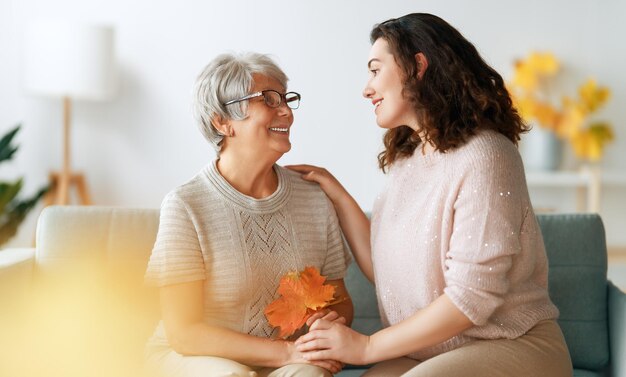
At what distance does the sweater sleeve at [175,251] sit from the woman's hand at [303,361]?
0.27 meters

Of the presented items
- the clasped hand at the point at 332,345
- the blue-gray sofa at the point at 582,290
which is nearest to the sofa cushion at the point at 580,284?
the blue-gray sofa at the point at 582,290

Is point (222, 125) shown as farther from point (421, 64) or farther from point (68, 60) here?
point (68, 60)

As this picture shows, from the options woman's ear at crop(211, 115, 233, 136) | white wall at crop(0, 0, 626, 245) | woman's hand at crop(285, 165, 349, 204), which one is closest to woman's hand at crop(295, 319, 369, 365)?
woman's hand at crop(285, 165, 349, 204)

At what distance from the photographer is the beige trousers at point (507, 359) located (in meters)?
1.63

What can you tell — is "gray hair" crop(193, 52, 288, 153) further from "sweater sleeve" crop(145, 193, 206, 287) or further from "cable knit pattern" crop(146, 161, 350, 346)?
"sweater sleeve" crop(145, 193, 206, 287)

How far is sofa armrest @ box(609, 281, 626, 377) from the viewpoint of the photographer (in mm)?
2064

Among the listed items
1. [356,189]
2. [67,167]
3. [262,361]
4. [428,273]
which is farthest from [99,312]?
[356,189]

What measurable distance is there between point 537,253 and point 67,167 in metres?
3.32

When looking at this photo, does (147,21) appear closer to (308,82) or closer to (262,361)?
(308,82)

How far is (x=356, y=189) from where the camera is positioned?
4859 millimetres

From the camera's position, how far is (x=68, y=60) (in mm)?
4188

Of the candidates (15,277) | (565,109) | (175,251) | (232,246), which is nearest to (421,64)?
(232,246)

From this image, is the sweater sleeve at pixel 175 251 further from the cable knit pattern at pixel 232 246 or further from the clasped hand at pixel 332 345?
the clasped hand at pixel 332 345

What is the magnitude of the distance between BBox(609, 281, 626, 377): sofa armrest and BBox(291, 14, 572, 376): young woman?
1.17 feet
